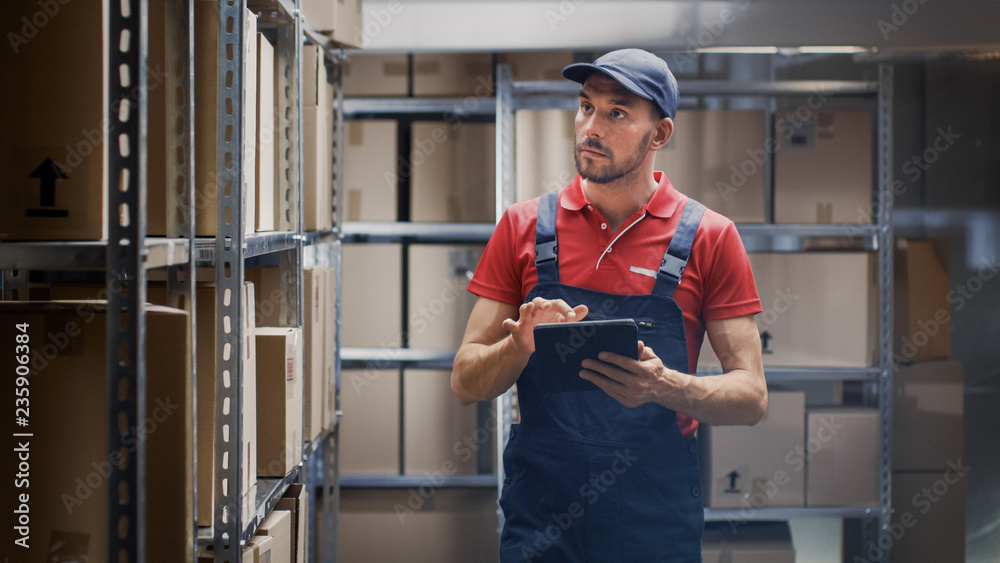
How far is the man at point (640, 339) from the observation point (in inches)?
57.4

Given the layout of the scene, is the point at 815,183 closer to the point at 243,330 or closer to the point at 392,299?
the point at 392,299

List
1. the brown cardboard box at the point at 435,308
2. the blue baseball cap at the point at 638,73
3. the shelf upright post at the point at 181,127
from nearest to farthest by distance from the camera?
the shelf upright post at the point at 181,127, the blue baseball cap at the point at 638,73, the brown cardboard box at the point at 435,308

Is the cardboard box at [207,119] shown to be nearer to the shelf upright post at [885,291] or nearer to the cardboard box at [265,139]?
the cardboard box at [265,139]

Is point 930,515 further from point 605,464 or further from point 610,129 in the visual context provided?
point 610,129

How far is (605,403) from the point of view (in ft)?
4.98

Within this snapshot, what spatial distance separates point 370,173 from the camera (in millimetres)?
2729

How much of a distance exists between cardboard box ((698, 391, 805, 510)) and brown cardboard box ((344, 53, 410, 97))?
1664mm

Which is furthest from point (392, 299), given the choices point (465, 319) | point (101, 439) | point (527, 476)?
point (101, 439)

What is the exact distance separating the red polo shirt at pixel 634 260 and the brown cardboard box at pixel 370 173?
119cm

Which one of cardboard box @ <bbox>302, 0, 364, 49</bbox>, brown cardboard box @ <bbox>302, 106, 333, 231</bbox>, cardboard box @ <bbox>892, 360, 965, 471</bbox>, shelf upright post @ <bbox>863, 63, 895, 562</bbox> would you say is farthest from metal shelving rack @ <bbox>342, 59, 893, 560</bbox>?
brown cardboard box @ <bbox>302, 106, 333, 231</bbox>

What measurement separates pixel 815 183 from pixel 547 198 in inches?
57.7

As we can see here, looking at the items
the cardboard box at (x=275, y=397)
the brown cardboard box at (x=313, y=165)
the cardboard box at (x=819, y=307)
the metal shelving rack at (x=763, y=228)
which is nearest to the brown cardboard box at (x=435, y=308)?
the metal shelving rack at (x=763, y=228)

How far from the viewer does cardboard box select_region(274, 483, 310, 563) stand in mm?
1737

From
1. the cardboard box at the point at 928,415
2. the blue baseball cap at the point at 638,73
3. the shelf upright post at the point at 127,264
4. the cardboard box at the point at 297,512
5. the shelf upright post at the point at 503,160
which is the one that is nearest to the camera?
the shelf upright post at the point at 127,264
